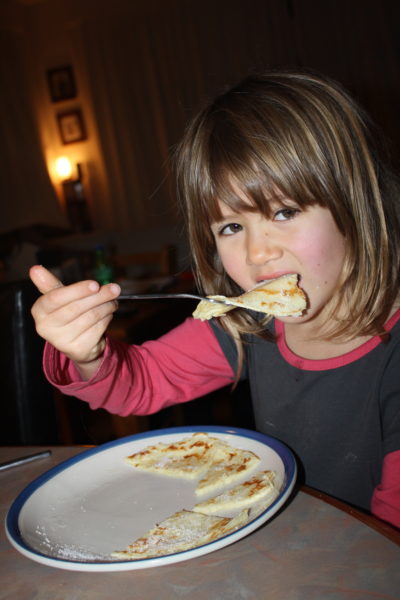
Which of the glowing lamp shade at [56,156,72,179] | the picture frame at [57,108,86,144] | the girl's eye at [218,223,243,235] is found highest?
the picture frame at [57,108,86,144]

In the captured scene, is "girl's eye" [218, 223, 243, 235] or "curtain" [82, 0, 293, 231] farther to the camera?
"curtain" [82, 0, 293, 231]

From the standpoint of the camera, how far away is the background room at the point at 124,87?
4938 millimetres

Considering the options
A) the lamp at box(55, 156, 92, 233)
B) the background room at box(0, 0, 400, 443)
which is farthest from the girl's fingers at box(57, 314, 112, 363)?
the lamp at box(55, 156, 92, 233)

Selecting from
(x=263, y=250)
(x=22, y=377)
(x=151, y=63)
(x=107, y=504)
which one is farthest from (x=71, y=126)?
(x=107, y=504)

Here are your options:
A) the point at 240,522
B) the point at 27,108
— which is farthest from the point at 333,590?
the point at 27,108

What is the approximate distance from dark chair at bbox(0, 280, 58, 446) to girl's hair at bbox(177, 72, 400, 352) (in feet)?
1.98

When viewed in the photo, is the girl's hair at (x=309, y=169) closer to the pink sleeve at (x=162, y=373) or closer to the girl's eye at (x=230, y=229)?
the girl's eye at (x=230, y=229)

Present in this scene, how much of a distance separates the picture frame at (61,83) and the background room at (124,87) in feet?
0.03

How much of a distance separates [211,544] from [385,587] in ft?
0.59

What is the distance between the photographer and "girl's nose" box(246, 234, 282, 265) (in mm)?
1010

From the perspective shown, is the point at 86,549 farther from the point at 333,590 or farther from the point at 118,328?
the point at 118,328

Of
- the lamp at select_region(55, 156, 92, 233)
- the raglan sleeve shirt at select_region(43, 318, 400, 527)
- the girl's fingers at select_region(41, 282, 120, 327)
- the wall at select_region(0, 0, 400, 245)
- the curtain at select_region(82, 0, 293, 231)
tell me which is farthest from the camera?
the lamp at select_region(55, 156, 92, 233)

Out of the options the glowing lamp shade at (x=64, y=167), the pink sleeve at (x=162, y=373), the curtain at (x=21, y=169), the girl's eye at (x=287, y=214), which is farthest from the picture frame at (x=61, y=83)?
the girl's eye at (x=287, y=214)

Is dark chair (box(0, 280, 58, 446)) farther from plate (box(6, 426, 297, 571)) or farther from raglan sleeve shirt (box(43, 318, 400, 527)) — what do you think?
plate (box(6, 426, 297, 571))
